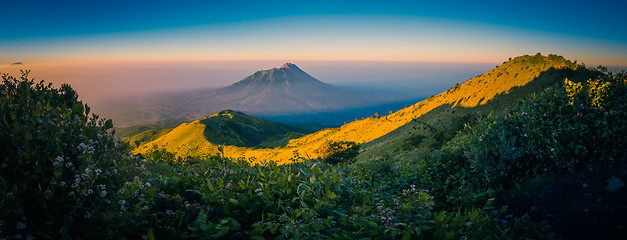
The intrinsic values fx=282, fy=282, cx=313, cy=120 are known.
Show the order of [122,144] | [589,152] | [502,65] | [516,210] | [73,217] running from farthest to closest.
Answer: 1. [502,65]
2. [589,152]
3. [516,210]
4. [122,144]
5. [73,217]

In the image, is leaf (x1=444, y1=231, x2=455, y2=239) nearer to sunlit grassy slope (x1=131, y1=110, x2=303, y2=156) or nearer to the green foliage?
the green foliage

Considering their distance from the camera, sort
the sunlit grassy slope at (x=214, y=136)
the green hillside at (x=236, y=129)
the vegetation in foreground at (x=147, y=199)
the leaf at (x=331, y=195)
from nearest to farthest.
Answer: the vegetation in foreground at (x=147, y=199) < the leaf at (x=331, y=195) < the sunlit grassy slope at (x=214, y=136) < the green hillside at (x=236, y=129)

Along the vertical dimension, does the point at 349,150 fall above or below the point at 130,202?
below

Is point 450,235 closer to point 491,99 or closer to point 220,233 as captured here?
point 220,233

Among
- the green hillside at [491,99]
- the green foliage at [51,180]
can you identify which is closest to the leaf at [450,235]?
the green foliage at [51,180]

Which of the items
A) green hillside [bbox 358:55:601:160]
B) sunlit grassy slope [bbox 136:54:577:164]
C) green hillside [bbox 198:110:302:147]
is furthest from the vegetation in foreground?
green hillside [bbox 198:110:302:147]

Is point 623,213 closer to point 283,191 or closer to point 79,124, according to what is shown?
point 283,191

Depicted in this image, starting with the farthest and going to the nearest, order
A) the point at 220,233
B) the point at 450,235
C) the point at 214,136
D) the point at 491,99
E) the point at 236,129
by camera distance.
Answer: the point at 236,129 < the point at 214,136 < the point at 491,99 < the point at 450,235 < the point at 220,233

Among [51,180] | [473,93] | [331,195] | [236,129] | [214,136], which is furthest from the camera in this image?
[236,129]

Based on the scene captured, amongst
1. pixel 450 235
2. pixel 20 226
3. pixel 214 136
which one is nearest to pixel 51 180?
pixel 20 226

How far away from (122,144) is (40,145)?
960 millimetres

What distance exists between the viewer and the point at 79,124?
152 inches

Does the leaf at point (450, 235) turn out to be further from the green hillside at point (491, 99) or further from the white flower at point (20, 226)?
→ the green hillside at point (491, 99)

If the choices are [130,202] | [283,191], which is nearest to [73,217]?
[130,202]
